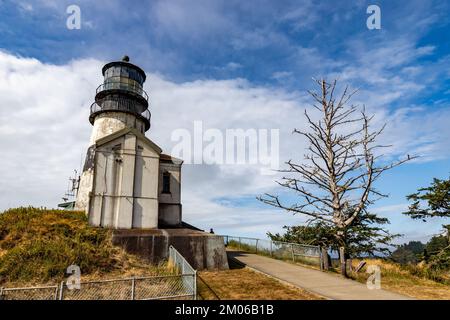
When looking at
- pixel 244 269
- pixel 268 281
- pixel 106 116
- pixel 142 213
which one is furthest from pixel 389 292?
pixel 106 116

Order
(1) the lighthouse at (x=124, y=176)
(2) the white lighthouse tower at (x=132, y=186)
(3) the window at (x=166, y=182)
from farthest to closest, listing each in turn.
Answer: (3) the window at (x=166, y=182) → (1) the lighthouse at (x=124, y=176) → (2) the white lighthouse tower at (x=132, y=186)

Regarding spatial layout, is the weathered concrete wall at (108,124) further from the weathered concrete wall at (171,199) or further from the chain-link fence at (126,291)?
the chain-link fence at (126,291)

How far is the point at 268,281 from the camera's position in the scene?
40.3ft

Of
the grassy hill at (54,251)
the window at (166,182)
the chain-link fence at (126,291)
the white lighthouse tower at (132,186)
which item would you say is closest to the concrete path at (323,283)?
the white lighthouse tower at (132,186)

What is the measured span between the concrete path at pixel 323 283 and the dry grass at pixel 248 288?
0.50 meters

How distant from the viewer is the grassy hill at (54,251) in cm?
1230

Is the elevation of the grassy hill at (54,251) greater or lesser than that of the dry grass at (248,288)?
greater

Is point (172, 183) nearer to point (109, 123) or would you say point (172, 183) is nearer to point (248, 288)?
point (109, 123)

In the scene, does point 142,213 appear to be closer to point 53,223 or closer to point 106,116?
point 53,223

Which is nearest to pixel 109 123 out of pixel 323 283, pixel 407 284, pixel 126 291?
pixel 126 291

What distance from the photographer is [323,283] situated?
11.7 meters

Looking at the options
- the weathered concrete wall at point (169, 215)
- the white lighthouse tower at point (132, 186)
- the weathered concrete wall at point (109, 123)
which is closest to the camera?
the white lighthouse tower at point (132, 186)

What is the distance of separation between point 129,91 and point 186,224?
11650 millimetres
